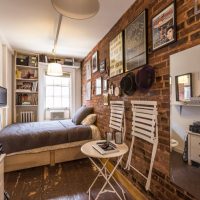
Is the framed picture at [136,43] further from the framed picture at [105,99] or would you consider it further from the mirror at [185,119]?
the framed picture at [105,99]

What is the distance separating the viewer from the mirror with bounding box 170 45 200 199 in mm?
1216

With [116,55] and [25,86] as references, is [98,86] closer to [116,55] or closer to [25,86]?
[116,55]

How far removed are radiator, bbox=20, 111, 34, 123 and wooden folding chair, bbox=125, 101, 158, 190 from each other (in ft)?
10.9

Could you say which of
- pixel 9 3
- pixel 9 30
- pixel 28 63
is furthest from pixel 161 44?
pixel 28 63

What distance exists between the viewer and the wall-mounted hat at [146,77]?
1.68 meters

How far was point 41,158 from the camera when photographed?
2.73m

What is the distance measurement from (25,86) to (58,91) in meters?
0.93

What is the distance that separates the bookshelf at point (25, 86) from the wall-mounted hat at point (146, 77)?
3456mm

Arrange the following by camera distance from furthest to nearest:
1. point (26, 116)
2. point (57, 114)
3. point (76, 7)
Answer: point (57, 114)
point (26, 116)
point (76, 7)

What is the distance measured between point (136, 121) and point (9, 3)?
224cm

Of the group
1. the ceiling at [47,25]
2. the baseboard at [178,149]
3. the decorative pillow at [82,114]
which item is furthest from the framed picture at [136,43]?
the decorative pillow at [82,114]

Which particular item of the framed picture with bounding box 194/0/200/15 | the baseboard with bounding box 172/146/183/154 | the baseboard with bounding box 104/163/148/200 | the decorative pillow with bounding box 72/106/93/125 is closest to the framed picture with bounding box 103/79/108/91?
the decorative pillow with bounding box 72/106/93/125

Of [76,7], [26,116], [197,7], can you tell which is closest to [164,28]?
[197,7]

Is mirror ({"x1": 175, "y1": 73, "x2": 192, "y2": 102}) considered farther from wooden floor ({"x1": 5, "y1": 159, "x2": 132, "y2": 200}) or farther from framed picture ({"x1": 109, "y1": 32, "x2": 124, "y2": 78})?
wooden floor ({"x1": 5, "y1": 159, "x2": 132, "y2": 200})
